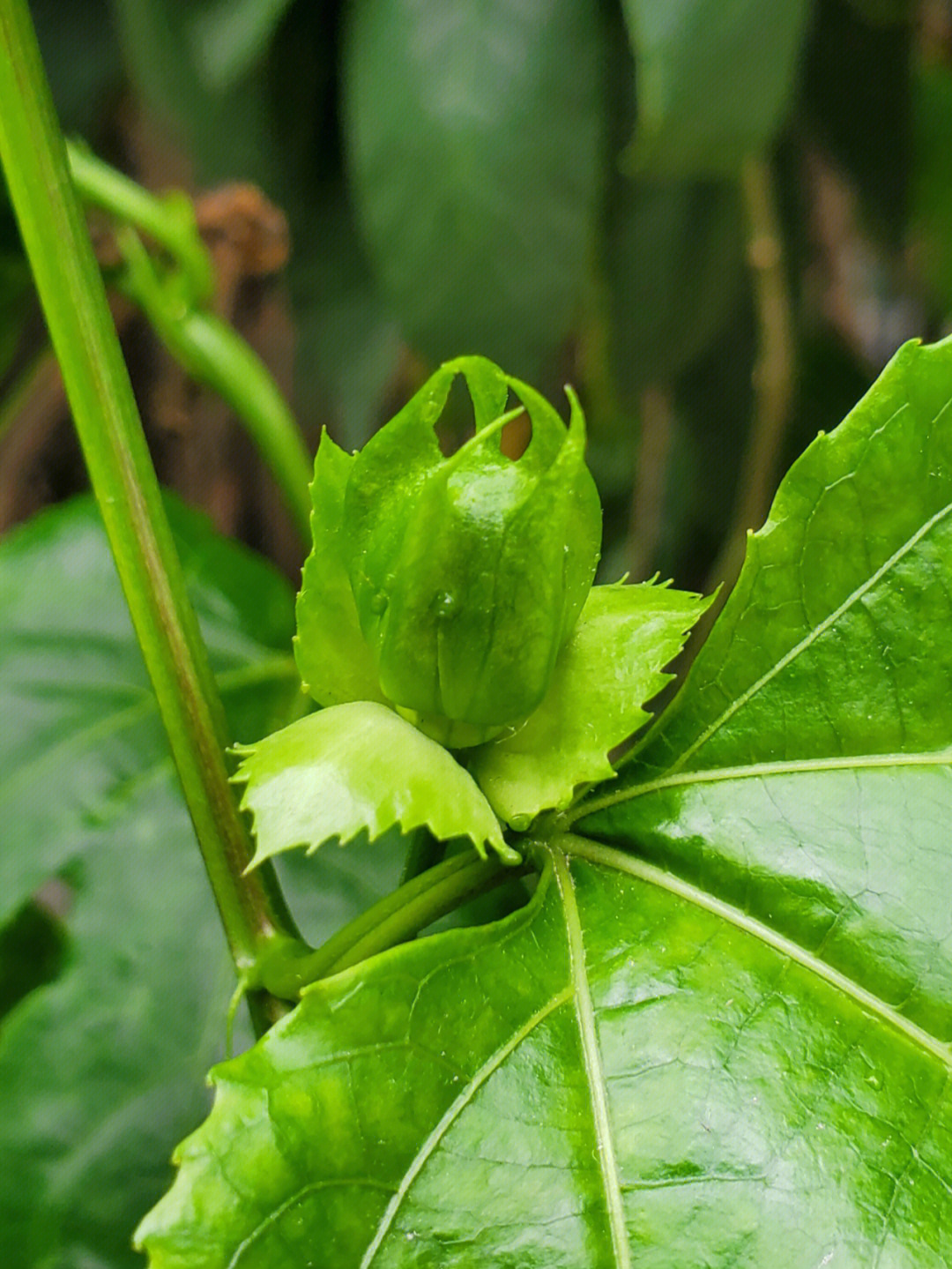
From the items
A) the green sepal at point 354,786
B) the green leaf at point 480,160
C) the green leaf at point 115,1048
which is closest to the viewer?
the green sepal at point 354,786

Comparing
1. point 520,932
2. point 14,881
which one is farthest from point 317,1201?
point 14,881

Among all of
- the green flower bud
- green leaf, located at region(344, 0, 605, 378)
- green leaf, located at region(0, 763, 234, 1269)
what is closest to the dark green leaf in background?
green leaf, located at region(344, 0, 605, 378)

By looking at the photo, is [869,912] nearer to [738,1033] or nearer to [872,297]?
[738,1033]

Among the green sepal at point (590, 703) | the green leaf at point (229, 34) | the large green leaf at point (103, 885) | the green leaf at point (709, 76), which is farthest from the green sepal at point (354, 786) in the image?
the green leaf at point (229, 34)

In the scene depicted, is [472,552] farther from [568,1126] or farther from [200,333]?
[200,333]

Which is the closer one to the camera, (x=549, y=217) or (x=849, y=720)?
(x=849, y=720)

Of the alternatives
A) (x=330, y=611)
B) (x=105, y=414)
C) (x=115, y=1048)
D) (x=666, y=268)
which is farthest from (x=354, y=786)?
(x=666, y=268)

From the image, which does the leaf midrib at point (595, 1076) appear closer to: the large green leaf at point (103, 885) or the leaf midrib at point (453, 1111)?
the leaf midrib at point (453, 1111)
